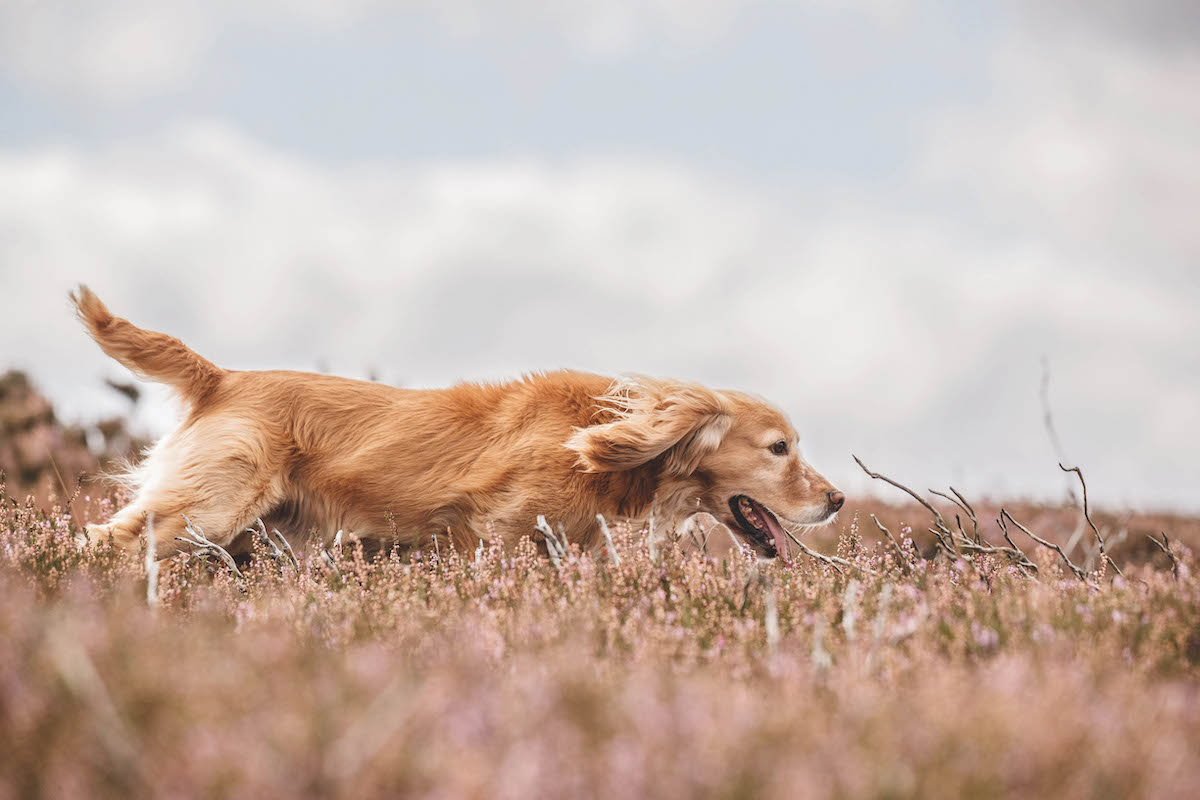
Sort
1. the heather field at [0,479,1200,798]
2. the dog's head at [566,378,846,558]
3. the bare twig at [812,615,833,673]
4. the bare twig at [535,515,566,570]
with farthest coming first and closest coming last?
the dog's head at [566,378,846,558] → the bare twig at [535,515,566,570] → the bare twig at [812,615,833,673] → the heather field at [0,479,1200,798]

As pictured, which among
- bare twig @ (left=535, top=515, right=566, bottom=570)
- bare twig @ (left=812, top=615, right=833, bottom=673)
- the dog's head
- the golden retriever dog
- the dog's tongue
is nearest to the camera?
bare twig @ (left=812, top=615, right=833, bottom=673)

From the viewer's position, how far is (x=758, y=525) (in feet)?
18.4

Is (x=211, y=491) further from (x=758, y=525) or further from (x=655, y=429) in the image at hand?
(x=758, y=525)

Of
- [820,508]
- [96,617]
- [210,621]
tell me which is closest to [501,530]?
[820,508]

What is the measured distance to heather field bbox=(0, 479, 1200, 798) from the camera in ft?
4.55

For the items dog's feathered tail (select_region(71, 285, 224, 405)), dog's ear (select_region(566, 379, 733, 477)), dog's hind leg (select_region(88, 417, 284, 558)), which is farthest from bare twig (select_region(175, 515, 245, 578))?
dog's ear (select_region(566, 379, 733, 477))

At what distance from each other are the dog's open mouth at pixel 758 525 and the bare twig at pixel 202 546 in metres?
2.81

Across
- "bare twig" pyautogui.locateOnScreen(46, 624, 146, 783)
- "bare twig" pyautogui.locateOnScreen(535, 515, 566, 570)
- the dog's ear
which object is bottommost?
"bare twig" pyautogui.locateOnScreen(535, 515, 566, 570)

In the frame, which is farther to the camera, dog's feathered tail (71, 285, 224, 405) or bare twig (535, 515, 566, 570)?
dog's feathered tail (71, 285, 224, 405)

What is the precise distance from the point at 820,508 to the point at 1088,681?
3.37 metres

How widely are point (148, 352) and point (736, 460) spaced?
11.1ft

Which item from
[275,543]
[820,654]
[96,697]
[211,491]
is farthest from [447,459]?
[96,697]

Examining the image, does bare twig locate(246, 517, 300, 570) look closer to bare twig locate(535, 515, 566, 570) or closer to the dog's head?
bare twig locate(535, 515, 566, 570)

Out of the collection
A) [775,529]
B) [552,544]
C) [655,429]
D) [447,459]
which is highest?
[655,429]
